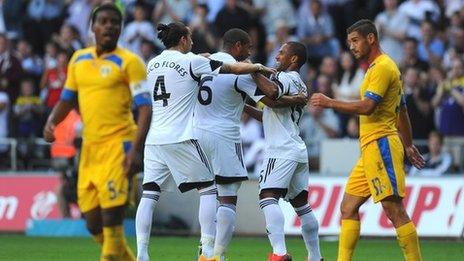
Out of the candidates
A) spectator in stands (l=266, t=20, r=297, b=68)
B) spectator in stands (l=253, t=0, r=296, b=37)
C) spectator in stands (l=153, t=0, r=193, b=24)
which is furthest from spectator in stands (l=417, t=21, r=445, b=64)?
spectator in stands (l=153, t=0, r=193, b=24)

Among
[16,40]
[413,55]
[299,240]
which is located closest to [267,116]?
[299,240]

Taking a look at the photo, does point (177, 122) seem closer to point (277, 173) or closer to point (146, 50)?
point (277, 173)

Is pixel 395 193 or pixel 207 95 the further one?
pixel 207 95

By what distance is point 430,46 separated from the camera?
24391 mm

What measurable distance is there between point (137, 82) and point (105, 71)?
34cm

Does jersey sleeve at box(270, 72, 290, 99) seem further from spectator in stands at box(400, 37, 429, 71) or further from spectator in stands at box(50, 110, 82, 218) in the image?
spectator in stands at box(400, 37, 429, 71)

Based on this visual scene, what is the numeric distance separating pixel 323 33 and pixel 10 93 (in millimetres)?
6105

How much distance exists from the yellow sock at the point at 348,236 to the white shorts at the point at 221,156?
1.48 m

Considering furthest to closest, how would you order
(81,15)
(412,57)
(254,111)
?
(81,15)
(412,57)
(254,111)

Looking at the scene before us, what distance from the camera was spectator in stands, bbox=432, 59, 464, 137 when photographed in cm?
2241

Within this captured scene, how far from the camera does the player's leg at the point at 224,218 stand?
1432cm

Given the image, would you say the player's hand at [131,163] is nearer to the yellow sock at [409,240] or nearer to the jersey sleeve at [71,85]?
the jersey sleeve at [71,85]

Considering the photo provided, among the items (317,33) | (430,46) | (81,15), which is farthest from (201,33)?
(430,46)

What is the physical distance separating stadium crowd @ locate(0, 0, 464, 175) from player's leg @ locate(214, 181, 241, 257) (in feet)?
25.5
